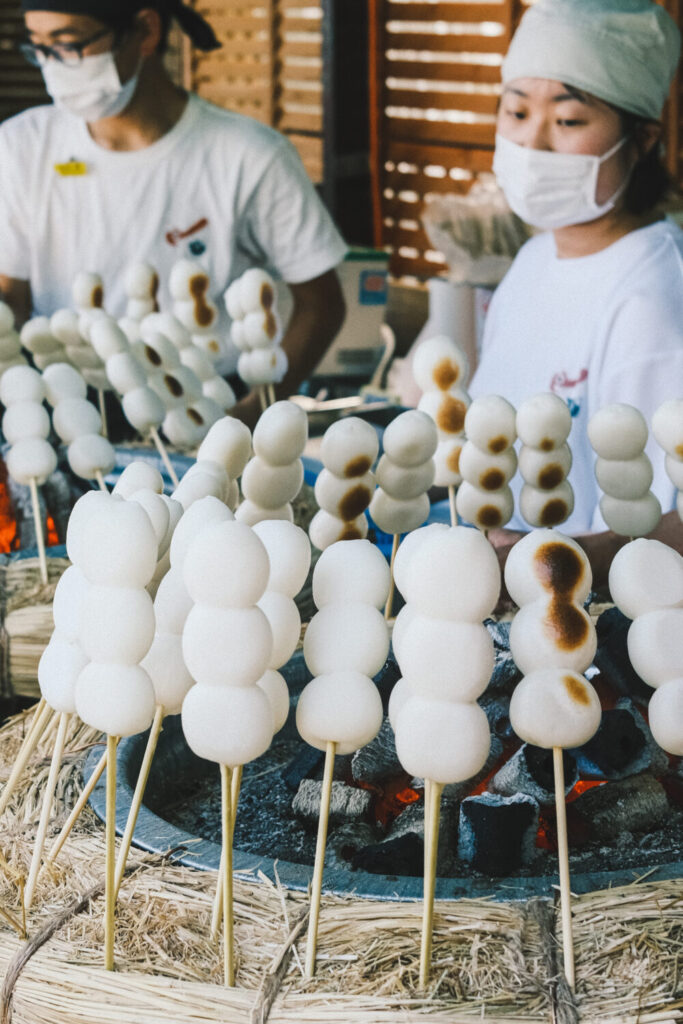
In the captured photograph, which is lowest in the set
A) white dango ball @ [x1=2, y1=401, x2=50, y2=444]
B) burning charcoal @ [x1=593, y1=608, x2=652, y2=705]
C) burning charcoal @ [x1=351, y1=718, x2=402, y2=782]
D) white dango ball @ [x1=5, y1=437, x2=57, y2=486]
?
burning charcoal @ [x1=351, y1=718, x2=402, y2=782]

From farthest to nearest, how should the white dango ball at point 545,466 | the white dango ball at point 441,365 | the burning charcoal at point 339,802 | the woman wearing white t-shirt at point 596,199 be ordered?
1. the woman wearing white t-shirt at point 596,199
2. the white dango ball at point 441,365
3. the white dango ball at point 545,466
4. the burning charcoal at point 339,802

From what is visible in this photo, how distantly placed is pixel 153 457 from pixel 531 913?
1.54m

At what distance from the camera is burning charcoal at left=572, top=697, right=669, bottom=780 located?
1501 millimetres

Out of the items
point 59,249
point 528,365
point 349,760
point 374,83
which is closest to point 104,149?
point 59,249

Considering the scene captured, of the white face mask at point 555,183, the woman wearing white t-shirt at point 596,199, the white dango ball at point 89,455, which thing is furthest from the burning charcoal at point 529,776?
the white face mask at point 555,183

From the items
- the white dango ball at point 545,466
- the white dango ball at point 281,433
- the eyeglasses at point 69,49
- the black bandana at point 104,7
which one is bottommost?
the white dango ball at point 545,466

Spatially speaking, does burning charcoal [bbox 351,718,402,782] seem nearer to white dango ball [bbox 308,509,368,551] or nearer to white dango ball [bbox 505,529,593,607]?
white dango ball [bbox 308,509,368,551]

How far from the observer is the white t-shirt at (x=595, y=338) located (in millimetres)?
2240

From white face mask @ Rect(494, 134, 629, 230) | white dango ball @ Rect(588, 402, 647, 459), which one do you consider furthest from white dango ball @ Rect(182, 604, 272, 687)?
white face mask @ Rect(494, 134, 629, 230)

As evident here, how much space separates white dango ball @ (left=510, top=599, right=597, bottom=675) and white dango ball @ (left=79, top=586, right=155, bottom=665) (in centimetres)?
35

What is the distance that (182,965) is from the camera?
112cm

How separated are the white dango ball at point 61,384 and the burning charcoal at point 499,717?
1.03 meters

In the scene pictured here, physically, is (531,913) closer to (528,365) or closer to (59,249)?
(528,365)

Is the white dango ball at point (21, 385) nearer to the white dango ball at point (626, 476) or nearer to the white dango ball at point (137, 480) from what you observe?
the white dango ball at point (137, 480)
